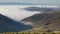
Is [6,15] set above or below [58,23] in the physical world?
above

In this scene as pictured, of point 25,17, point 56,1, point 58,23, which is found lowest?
point 58,23

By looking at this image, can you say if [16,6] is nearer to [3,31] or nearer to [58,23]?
[3,31]

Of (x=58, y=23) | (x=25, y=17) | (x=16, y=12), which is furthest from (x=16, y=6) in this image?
(x=58, y=23)

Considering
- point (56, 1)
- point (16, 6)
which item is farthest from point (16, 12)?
point (56, 1)
